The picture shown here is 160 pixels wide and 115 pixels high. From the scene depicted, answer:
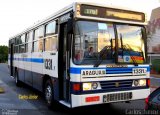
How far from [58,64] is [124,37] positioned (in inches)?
84.7

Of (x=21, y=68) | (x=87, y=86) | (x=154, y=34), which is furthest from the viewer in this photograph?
(x=154, y=34)

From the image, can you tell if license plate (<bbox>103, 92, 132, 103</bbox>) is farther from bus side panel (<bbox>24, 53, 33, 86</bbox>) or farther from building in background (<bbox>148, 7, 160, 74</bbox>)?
building in background (<bbox>148, 7, 160, 74</bbox>)

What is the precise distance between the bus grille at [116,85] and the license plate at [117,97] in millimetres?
186

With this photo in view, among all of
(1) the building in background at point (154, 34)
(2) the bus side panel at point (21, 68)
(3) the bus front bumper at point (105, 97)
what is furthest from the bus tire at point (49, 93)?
(1) the building in background at point (154, 34)

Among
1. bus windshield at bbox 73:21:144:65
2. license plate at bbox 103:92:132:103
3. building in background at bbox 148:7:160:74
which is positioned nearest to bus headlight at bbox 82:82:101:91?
license plate at bbox 103:92:132:103

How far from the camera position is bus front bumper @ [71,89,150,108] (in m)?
8.13

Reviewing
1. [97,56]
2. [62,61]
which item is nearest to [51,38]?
[62,61]

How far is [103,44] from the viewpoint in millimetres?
8562

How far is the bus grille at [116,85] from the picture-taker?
8.49 m

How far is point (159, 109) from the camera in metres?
5.38

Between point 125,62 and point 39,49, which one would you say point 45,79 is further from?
point 125,62

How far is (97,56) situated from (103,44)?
0.38 meters

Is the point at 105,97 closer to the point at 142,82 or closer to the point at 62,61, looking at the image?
the point at 142,82

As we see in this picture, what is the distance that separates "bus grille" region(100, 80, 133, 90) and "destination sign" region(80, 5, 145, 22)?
5.91ft
